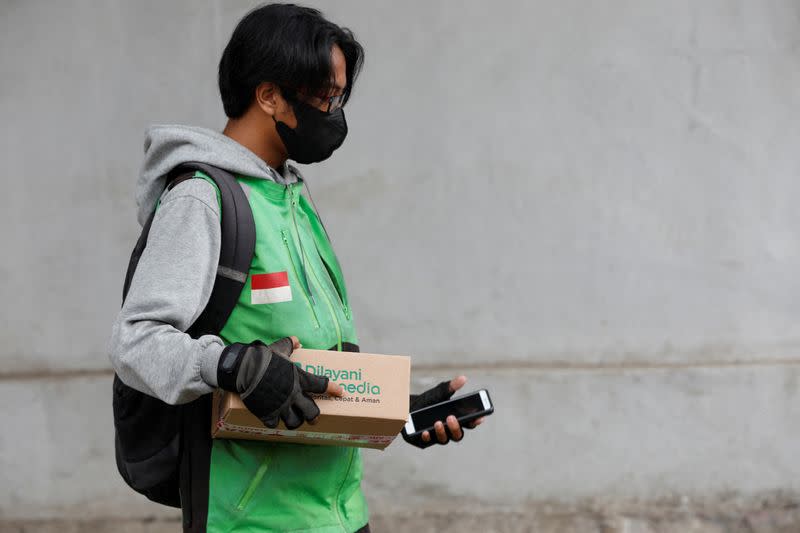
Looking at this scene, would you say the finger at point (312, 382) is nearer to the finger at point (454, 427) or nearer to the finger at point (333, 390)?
the finger at point (333, 390)

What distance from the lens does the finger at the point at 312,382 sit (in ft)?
6.71

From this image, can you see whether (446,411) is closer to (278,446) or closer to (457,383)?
(457,383)

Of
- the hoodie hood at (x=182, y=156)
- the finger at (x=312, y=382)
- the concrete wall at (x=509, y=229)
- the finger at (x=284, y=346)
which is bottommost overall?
the concrete wall at (x=509, y=229)

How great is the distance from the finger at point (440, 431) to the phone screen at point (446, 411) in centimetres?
4

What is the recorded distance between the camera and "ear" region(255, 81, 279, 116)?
240 cm

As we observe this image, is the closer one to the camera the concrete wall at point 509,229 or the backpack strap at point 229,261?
the backpack strap at point 229,261

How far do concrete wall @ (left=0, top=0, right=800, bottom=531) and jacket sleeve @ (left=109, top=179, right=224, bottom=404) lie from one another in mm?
2642

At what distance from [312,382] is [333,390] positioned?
58 millimetres

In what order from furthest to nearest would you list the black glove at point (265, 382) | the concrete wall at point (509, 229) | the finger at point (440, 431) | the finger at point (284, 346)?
1. the concrete wall at point (509, 229)
2. the finger at point (440, 431)
3. the finger at point (284, 346)
4. the black glove at point (265, 382)

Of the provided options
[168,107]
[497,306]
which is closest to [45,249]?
[168,107]

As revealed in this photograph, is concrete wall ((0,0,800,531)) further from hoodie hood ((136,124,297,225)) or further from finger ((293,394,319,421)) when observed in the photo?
finger ((293,394,319,421))

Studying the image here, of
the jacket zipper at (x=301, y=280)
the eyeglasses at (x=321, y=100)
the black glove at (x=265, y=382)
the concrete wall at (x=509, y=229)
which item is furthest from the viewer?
the concrete wall at (x=509, y=229)

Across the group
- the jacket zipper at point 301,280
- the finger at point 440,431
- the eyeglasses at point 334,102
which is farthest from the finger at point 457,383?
the eyeglasses at point 334,102

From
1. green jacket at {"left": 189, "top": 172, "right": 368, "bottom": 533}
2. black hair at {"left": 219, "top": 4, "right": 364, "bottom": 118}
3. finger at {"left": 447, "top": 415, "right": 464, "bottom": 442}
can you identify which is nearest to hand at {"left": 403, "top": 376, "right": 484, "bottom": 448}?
finger at {"left": 447, "top": 415, "right": 464, "bottom": 442}
